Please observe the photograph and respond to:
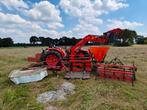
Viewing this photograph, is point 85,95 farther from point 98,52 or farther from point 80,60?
point 98,52

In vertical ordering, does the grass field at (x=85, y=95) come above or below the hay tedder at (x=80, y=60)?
below

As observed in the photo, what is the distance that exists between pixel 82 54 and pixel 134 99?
3.86 meters

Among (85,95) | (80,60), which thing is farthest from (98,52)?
(85,95)

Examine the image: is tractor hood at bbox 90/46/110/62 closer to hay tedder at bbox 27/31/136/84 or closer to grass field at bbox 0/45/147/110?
hay tedder at bbox 27/31/136/84

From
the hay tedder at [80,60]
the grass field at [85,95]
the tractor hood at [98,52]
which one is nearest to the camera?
the grass field at [85,95]

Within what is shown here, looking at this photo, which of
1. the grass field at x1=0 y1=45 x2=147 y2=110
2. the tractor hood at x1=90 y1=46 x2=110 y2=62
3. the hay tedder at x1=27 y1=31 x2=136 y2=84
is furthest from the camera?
the tractor hood at x1=90 y1=46 x2=110 y2=62

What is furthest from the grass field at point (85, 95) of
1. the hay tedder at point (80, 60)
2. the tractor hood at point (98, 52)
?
the tractor hood at point (98, 52)

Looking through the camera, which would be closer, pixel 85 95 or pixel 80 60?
pixel 85 95

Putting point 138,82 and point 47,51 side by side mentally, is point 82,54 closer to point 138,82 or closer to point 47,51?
point 47,51

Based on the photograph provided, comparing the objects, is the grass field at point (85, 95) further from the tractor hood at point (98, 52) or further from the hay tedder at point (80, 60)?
the tractor hood at point (98, 52)

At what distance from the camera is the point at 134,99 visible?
6.81m

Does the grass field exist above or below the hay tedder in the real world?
below

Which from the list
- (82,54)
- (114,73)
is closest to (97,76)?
(114,73)

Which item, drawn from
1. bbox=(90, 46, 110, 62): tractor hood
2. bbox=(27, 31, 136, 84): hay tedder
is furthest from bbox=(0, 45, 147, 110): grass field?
bbox=(90, 46, 110, 62): tractor hood
